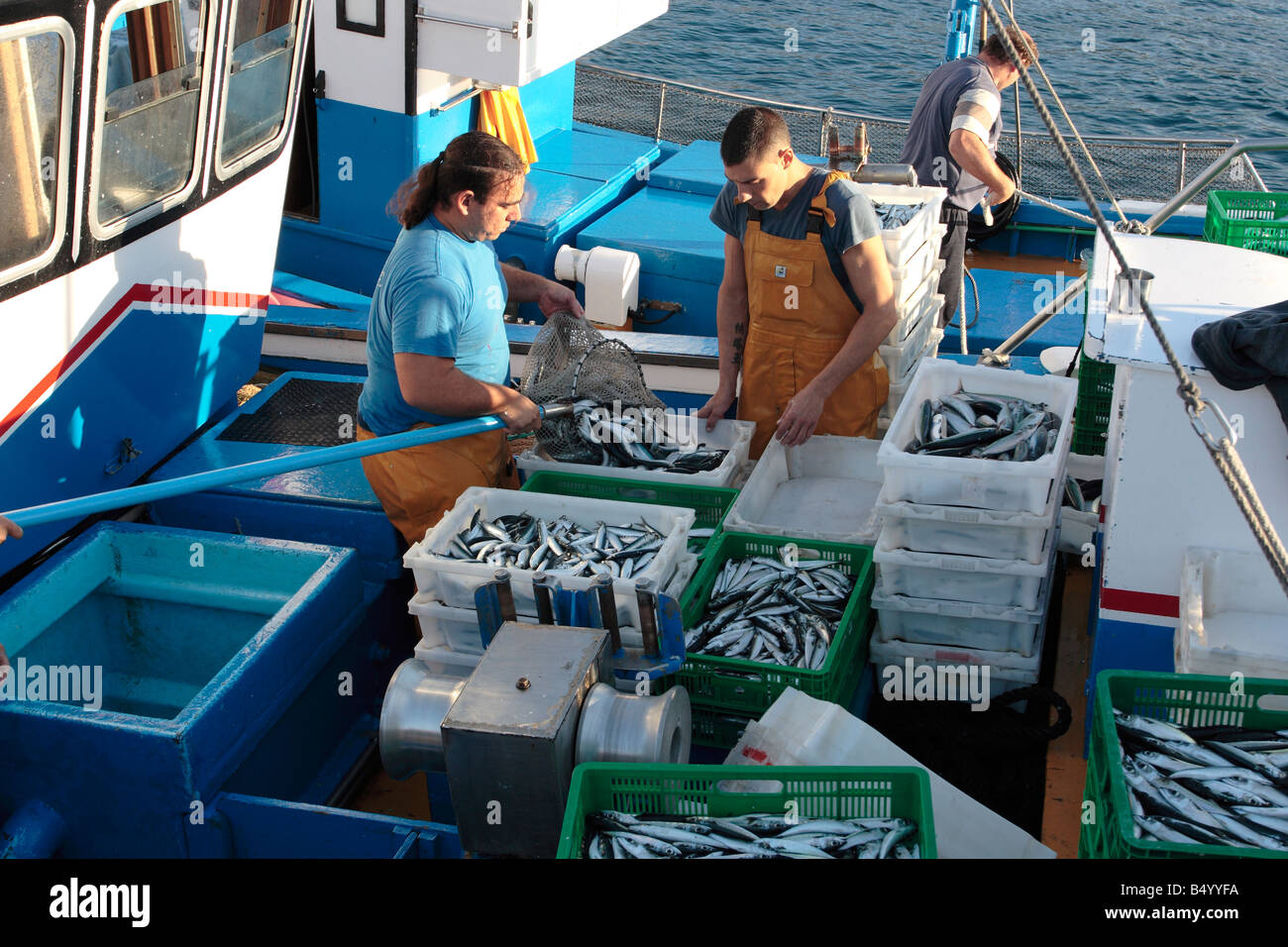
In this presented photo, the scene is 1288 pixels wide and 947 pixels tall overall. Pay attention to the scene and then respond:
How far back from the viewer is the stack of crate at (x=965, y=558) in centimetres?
391

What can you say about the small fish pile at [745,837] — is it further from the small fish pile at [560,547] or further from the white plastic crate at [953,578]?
the white plastic crate at [953,578]

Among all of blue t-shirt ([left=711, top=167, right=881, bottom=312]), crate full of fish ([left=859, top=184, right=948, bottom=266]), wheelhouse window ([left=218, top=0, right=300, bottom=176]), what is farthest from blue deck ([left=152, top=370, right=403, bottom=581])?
crate full of fish ([left=859, top=184, right=948, bottom=266])

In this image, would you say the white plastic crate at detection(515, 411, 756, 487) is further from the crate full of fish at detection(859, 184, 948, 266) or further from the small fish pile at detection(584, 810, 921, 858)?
the small fish pile at detection(584, 810, 921, 858)

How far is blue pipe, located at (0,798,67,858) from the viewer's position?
12.5 feet

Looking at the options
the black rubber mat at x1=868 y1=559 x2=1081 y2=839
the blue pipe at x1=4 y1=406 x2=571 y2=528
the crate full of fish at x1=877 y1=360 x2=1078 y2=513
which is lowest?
the black rubber mat at x1=868 y1=559 x2=1081 y2=839

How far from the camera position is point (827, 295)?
16.2 ft

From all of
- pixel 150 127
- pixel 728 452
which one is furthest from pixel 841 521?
pixel 150 127

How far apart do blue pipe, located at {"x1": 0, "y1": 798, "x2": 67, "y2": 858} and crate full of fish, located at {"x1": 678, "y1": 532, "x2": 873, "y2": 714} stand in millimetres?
2045

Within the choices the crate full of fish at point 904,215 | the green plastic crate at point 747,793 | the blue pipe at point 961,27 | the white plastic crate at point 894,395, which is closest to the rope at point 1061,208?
the blue pipe at point 961,27

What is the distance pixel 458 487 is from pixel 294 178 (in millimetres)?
4832

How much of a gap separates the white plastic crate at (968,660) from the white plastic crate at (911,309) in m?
1.48

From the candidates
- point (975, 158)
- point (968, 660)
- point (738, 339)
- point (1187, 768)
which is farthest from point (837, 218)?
point (1187, 768)

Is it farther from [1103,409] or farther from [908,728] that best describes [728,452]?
[1103,409]

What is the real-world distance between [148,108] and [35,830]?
8.88 feet
